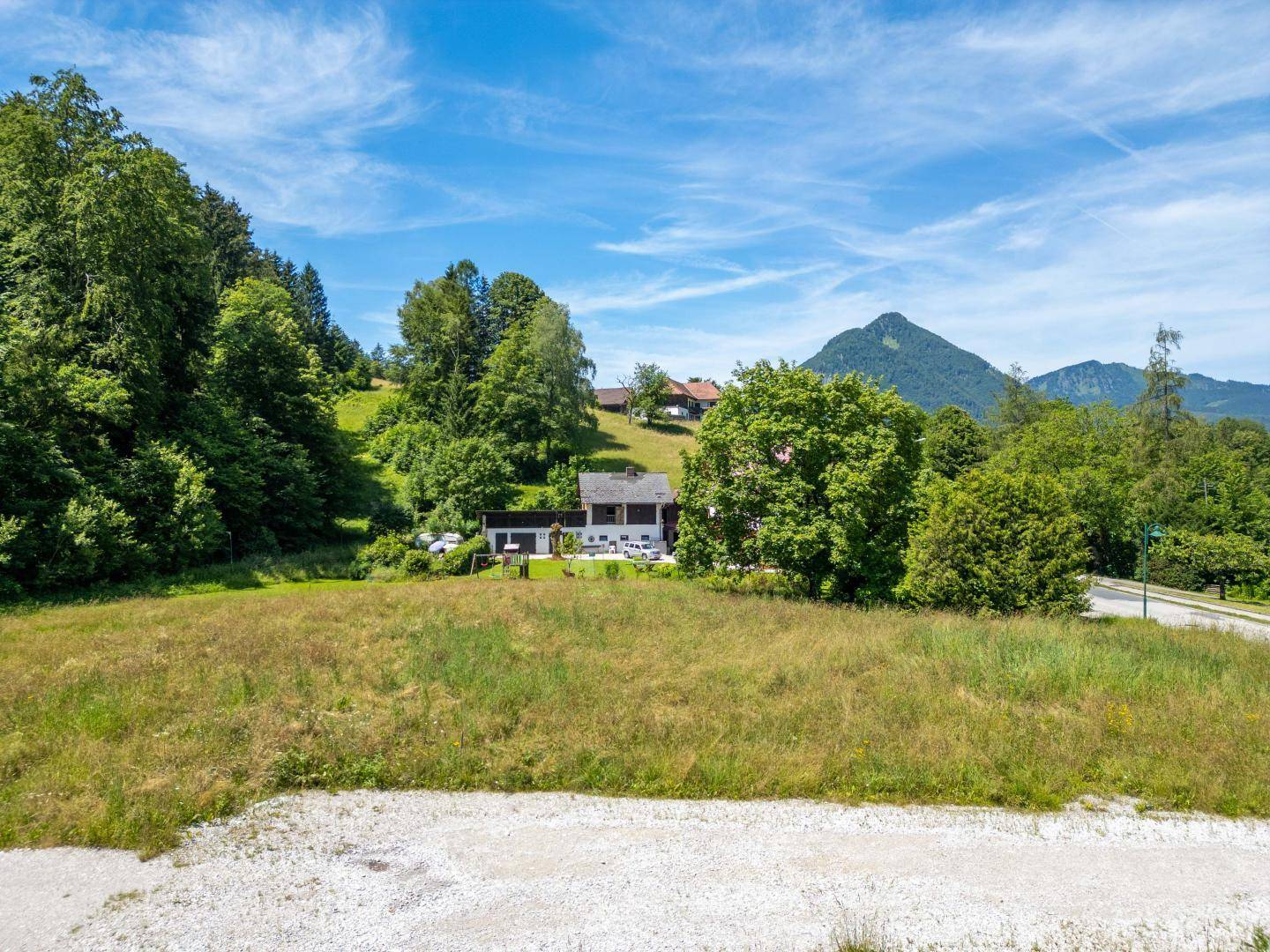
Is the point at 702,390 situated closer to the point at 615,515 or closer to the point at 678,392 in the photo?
the point at 678,392

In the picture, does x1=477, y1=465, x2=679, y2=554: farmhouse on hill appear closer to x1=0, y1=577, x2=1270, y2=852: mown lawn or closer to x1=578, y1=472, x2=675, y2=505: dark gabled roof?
x1=578, y1=472, x2=675, y2=505: dark gabled roof

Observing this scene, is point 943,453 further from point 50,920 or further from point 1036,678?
point 50,920

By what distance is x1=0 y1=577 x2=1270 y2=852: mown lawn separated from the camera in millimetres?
11375

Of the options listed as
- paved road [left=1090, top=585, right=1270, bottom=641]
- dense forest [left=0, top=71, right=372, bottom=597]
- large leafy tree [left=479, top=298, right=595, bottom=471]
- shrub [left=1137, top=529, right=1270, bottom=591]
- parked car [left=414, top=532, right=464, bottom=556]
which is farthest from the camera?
large leafy tree [left=479, top=298, right=595, bottom=471]

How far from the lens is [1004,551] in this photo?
24219 millimetres

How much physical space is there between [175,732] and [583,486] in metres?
46.8

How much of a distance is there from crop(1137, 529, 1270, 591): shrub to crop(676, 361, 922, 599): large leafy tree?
29992mm

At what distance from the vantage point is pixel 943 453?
68812 mm

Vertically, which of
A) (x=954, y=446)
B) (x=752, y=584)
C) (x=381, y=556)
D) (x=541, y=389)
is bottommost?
(x=752, y=584)

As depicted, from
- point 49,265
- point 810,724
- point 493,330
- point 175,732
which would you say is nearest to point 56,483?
point 49,265

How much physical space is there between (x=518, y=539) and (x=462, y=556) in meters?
10.1

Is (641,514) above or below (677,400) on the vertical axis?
below

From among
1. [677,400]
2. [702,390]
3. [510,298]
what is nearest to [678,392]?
[677,400]

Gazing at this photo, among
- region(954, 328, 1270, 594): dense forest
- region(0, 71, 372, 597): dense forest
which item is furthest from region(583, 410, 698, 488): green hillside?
region(0, 71, 372, 597): dense forest
